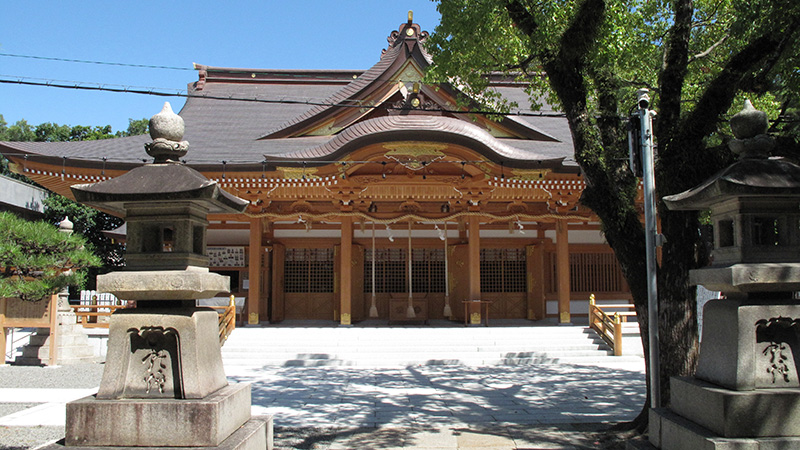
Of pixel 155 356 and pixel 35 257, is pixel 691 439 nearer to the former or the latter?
pixel 155 356

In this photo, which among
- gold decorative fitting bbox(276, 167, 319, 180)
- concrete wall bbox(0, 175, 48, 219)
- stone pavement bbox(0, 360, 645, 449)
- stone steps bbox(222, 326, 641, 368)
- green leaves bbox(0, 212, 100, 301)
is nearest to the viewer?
stone pavement bbox(0, 360, 645, 449)

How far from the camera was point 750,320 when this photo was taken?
365 centimetres

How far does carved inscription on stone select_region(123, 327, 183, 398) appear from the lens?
4016mm

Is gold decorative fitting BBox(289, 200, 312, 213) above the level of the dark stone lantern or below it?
above

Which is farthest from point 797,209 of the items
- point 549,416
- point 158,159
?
point 158,159

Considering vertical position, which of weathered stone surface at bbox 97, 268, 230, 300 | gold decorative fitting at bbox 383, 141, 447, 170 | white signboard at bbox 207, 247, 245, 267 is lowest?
weathered stone surface at bbox 97, 268, 230, 300

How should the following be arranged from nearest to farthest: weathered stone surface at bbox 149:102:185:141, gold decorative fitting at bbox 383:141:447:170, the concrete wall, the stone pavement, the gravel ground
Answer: weathered stone surface at bbox 149:102:185:141
the stone pavement
the gravel ground
gold decorative fitting at bbox 383:141:447:170
the concrete wall

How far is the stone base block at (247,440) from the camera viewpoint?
3836 mm

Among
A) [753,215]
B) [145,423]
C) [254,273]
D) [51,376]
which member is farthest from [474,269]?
[145,423]

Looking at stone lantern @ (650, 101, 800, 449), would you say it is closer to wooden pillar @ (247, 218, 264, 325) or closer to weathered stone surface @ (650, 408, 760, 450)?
weathered stone surface @ (650, 408, 760, 450)

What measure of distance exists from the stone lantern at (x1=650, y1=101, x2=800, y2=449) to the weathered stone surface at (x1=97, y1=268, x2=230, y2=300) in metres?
3.58

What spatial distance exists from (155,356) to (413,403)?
3.77m

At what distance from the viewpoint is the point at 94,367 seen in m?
10.1

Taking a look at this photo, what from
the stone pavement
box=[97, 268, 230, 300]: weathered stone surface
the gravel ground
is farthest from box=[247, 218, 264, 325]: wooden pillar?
box=[97, 268, 230, 300]: weathered stone surface
